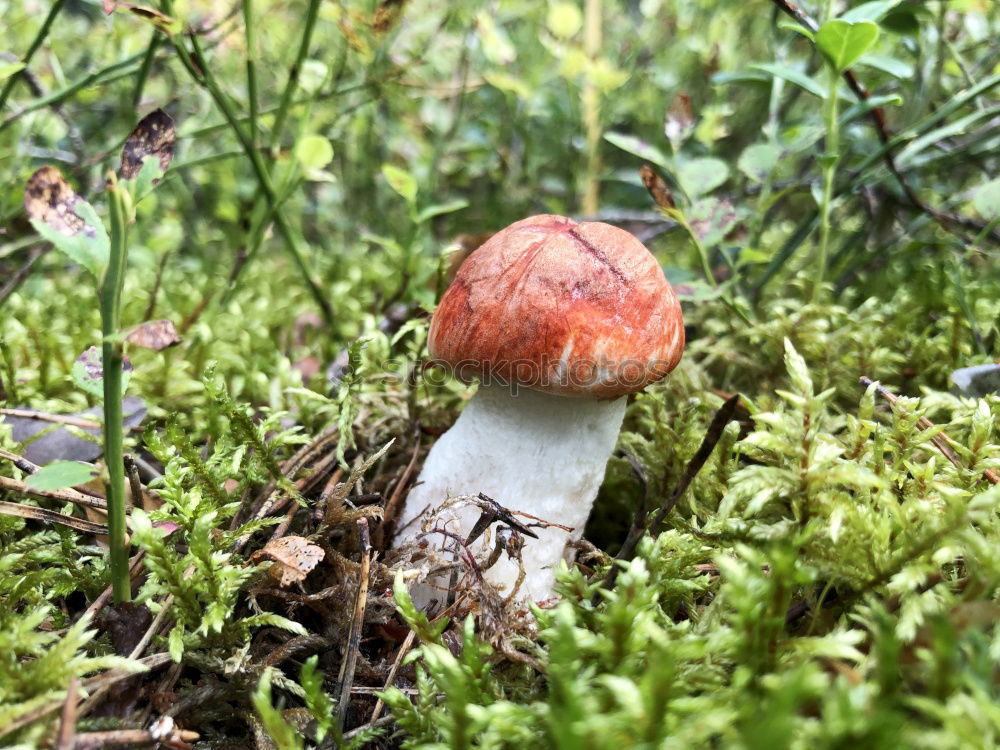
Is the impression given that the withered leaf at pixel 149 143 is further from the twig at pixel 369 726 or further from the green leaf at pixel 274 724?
the twig at pixel 369 726

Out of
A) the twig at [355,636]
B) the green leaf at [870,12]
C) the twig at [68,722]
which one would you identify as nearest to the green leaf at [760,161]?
the green leaf at [870,12]

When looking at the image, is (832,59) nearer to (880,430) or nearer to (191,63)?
(880,430)

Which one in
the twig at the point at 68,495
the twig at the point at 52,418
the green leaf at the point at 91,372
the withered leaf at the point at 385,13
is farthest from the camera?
the withered leaf at the point at 385,13

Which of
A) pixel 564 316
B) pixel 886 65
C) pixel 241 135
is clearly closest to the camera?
pixel 564 316

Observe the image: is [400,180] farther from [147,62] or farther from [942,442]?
[942,442]

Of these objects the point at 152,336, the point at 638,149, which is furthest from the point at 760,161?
the point at 152,336

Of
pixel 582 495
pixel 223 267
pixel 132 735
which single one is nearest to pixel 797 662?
pixel 582 495
